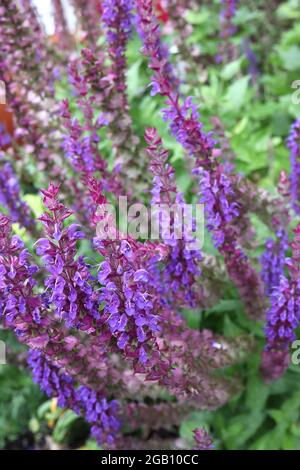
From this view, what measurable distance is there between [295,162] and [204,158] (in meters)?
0.66

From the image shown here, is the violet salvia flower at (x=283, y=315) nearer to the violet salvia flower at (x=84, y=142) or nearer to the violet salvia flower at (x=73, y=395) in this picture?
the violet salvia flower at (x=73, y=395)

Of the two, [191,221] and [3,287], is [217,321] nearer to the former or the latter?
[191,221]

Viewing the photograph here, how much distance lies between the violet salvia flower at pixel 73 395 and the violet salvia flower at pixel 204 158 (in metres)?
0.77

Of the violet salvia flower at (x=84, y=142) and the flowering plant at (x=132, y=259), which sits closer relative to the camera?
the flowering plant at (x=132, y=259)

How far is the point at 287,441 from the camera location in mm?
2809

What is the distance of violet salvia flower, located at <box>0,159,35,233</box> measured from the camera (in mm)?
2889

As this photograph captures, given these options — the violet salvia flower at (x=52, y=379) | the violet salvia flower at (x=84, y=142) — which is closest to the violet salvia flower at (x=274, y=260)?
the violet salvia flower at (x=84, y=142)

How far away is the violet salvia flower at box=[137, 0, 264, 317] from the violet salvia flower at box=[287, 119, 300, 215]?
0.45 metres

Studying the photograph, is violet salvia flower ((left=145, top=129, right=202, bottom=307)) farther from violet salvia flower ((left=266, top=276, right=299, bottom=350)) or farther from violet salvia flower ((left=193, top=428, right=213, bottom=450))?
violet salvia flower ((left=193, top=428, right=213, bottom=450))

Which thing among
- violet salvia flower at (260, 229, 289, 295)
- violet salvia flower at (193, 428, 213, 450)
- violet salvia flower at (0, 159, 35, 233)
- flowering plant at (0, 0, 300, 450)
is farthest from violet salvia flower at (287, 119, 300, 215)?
violet salvia flower at (0, 159, 35, 233)

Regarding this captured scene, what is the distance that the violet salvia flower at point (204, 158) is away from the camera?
2.09 meters

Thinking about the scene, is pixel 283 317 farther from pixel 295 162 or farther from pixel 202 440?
pixel 295 162
